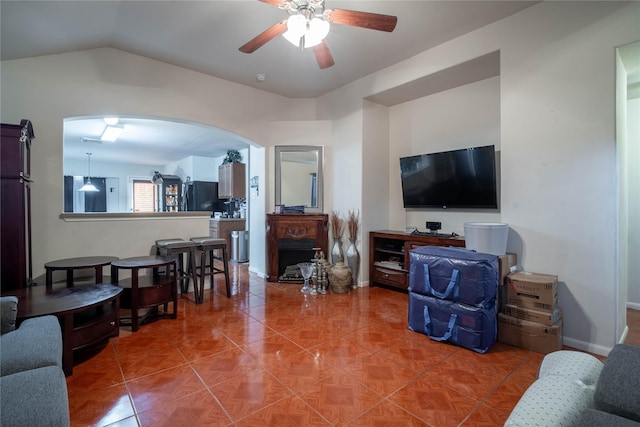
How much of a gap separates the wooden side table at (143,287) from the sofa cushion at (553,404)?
2.96 meters

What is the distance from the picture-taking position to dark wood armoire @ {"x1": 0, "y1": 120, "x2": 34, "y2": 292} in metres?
2.28

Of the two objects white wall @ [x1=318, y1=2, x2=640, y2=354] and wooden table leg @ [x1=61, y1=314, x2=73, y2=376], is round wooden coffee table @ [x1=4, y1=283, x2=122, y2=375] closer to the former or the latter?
wooden table leg @ [x1=61, y1=314, x2=73, y2=376]

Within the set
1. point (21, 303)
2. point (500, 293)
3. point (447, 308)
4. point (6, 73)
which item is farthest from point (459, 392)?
point (6, 73)

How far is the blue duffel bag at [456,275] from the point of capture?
2.30 meters

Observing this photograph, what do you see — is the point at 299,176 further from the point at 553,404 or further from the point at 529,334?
the point at 553,404

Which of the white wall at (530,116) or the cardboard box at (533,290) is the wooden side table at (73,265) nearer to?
the white wall at (530,116)

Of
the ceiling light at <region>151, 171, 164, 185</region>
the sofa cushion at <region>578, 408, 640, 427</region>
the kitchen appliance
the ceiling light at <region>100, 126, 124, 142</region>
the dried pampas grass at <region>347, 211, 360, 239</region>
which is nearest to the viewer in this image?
the sofa cushion at <region>578, 408, 640, 427</region>

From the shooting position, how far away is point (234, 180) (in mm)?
6574

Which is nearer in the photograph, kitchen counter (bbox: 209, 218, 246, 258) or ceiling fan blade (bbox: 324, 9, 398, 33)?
ceiling fan blade (bbox: 324, 9, 398, 33)

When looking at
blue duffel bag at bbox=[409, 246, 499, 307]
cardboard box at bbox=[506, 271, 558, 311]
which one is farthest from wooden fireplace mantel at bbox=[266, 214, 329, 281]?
cardboard box at bbox=[506, 271, 558, 311]

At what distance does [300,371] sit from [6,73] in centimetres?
387

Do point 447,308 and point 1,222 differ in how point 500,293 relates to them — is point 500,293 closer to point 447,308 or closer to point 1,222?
point 447,308

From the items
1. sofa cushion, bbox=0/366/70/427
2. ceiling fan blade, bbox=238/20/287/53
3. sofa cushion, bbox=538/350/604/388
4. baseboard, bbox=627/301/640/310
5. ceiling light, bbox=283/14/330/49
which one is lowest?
baseboard, bbox=627/301/640/310

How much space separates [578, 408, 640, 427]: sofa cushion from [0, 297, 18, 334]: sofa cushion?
2576mm
